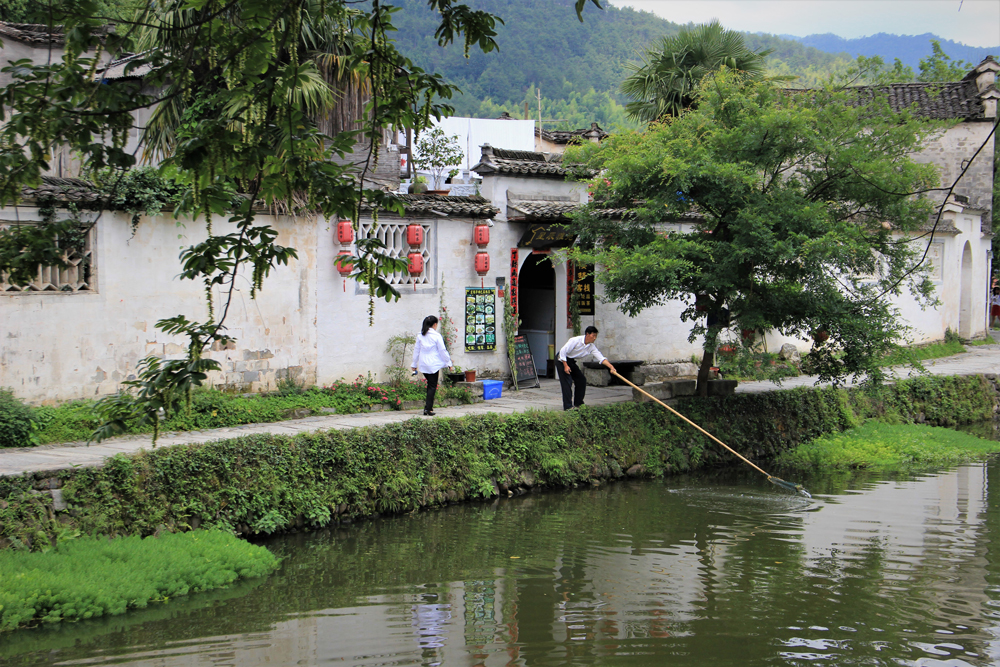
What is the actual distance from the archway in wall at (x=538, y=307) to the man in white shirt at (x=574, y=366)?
3.32 metres

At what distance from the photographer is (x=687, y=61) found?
1959 cm

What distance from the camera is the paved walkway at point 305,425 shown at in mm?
8898

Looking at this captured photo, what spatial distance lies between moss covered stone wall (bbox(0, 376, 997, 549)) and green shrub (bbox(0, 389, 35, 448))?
1.99 meters

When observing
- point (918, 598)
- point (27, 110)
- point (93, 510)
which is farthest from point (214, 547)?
point (918, 598)

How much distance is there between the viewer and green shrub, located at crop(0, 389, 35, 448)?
31.9 ft

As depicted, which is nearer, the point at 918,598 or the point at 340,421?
the point at 918,598

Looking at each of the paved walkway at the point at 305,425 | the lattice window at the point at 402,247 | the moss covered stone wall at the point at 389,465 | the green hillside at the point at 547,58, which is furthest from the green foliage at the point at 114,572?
the green hillside at the point at 547,58

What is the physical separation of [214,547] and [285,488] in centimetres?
136

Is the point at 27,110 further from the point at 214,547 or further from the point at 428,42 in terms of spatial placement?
the point at 428,42

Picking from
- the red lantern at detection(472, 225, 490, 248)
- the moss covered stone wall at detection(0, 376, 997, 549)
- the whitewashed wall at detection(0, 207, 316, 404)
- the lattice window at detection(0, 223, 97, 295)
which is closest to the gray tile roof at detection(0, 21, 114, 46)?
the whitewashed wall at detection(0, 207, 316, 404)

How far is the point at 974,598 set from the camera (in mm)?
7488

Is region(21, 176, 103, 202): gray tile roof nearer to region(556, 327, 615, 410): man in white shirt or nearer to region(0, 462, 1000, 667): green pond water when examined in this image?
region(0, 462, 1000, 667): green pond water

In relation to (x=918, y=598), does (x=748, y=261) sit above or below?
above

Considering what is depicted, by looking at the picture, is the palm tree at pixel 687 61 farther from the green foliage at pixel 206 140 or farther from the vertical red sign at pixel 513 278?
the green foliage at pixel 206 140
